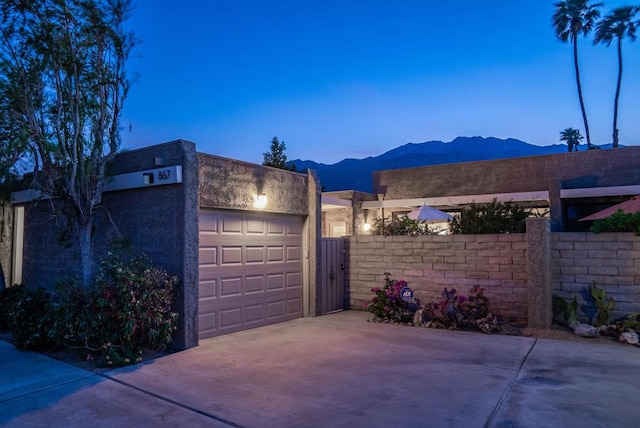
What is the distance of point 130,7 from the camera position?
22.1 ft

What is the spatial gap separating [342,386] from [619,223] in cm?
598

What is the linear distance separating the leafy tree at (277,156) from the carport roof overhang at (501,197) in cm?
806

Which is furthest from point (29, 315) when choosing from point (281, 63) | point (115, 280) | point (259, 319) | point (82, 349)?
point (281, 63)

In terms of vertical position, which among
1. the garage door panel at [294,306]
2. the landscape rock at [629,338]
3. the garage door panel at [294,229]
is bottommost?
the landscape rock at [629,338]

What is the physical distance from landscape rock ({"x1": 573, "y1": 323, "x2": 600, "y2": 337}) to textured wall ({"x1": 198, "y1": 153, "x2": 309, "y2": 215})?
5453mm

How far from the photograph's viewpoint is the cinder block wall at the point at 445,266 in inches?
317

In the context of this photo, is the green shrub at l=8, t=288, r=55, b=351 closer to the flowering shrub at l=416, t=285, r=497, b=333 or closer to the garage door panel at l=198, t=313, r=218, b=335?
the garage door panel at l=198, t=313, r=218, b=335

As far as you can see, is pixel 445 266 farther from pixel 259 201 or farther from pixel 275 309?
pixel 259 201

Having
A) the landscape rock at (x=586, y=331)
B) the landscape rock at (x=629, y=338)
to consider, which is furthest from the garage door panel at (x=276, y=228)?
the landscape rock at (x=629, y=338)

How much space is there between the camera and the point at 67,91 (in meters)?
6.34

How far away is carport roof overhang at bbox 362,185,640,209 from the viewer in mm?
12594

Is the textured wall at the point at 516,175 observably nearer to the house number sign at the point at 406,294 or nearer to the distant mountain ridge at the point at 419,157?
the house number sign at the point at 406,294

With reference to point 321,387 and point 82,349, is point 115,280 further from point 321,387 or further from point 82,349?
point 321,387

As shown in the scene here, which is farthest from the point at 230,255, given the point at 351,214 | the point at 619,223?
the point at 351,214
